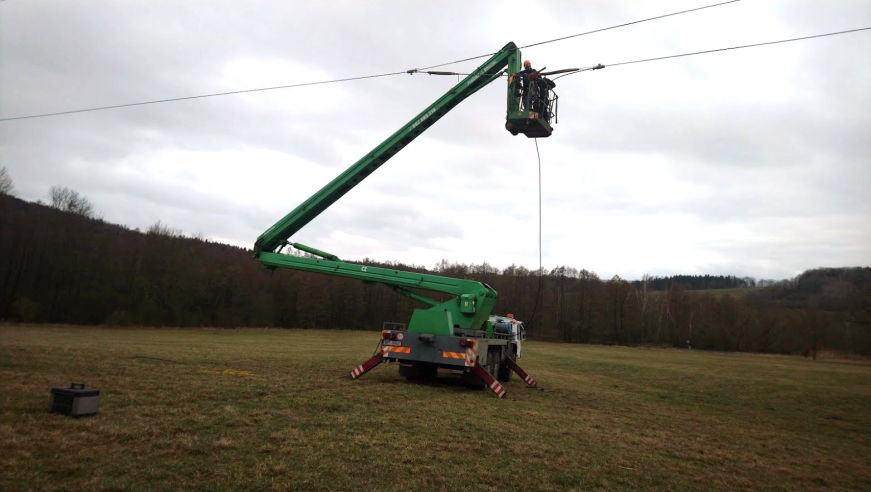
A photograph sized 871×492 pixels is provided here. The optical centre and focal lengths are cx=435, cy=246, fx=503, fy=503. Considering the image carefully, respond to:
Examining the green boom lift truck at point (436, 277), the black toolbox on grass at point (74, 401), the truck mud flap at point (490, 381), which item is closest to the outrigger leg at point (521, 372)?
the green boom lift truck at point (436, 277)

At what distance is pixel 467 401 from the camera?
11.8 m

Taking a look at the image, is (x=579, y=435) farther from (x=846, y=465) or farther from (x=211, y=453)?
(x=211, y=453)

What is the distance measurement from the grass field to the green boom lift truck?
2.81ft

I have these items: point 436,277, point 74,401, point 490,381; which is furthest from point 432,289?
point 74,401

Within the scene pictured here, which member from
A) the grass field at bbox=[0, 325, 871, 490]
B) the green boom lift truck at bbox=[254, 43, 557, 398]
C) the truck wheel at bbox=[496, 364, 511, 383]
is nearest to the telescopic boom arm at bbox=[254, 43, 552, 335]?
the green boom lift truck at bbox=[254, 43, 557, 398]

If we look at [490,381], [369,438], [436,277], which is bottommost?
[369,438]

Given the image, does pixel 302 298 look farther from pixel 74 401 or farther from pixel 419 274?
pixel 74 401

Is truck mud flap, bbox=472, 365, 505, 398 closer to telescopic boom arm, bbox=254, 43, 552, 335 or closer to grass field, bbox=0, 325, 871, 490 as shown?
grass field, bbox=0, 325, 871, 490

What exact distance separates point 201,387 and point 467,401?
231 inches

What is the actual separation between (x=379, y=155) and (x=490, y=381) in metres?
7.11

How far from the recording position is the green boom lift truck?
13.0 m

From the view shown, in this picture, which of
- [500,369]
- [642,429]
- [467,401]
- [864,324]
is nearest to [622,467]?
[642,429]

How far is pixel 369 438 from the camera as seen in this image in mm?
7320

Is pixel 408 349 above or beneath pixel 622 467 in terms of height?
above
